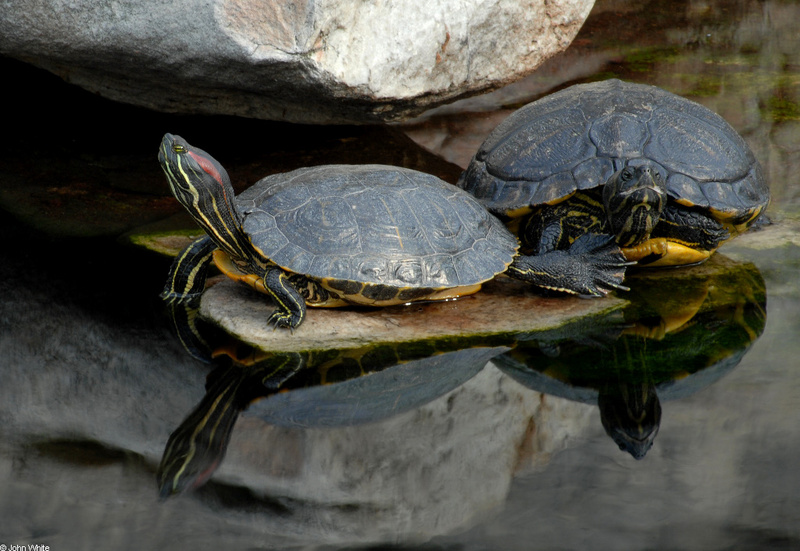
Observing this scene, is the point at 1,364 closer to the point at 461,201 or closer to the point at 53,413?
the point at 53,413

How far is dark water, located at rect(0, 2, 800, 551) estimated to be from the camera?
7.55ft

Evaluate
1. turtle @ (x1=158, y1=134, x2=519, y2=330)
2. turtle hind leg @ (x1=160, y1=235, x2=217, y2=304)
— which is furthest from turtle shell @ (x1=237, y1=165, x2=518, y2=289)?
→ turtle hind leg @ (x1=160, y1=235, x2=217, y2=304)

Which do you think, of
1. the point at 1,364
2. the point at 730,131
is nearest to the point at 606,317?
the point at 730,131

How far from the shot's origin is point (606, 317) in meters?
3.75

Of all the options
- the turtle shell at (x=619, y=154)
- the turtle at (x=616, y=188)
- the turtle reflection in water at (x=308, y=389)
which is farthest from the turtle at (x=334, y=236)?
the turtle shell at (x=619, y=154)

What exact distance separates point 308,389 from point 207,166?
1.23 m

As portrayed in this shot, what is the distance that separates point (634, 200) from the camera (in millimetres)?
3781

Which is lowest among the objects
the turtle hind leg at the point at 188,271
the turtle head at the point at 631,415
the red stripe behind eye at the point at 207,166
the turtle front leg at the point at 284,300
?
the turtle hind leg at the point at 188,271

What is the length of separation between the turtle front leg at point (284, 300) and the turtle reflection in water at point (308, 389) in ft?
0.66

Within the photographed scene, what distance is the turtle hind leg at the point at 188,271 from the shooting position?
391 centimetres

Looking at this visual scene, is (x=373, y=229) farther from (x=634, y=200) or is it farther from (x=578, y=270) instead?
(x=634, y=200)

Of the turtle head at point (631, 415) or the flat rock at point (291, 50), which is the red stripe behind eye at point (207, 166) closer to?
the flat rock at point (291, 50)

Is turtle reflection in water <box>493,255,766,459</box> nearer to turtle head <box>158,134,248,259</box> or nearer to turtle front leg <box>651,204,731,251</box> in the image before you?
turtle front leg <box>651,204,731,251</box>

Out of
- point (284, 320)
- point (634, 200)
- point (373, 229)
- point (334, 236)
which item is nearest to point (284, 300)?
point (284, 320)
